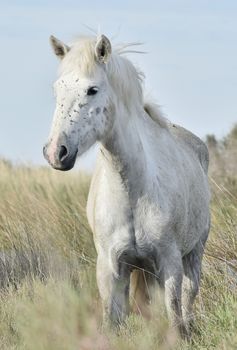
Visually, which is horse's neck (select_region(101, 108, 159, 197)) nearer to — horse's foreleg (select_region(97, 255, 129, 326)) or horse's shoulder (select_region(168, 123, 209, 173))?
horse's foreleg (select_region(97, 255, 129, 326))

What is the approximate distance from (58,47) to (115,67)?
A: 1.37 feet

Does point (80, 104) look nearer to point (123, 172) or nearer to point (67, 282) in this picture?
point (123, 172)

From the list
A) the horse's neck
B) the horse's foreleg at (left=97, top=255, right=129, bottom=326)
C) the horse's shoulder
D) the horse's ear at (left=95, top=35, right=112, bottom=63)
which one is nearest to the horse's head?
the horse's ear at (left=95, top=35, right=112, bottom=63)

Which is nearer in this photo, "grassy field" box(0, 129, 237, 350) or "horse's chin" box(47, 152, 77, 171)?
"grassy field" box(0, 129, 237, 350)

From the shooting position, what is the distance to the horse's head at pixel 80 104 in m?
5.33

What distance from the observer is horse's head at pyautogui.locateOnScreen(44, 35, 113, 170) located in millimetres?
5328

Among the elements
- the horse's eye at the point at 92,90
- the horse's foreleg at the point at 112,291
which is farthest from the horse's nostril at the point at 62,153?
the horse's foreleg at the point at 112,291

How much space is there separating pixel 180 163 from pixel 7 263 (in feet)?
8.50

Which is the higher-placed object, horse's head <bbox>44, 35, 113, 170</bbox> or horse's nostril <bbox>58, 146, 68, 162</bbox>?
horse's head <bbox>44, 35, 113, 170</bbox>

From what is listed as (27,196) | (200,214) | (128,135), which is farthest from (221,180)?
(128,135)

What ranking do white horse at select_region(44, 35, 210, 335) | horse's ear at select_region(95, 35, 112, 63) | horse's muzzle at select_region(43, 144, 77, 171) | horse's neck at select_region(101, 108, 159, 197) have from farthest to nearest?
1. horse's neck at select_region(101, 108, 159, 197)
2. horse's ear at select_region(95, 35, 112, 63)
3. white horse at select_region(44, 35, 210, 335)
4. horse's muzzle at select_region(43, 144, 77, 171)

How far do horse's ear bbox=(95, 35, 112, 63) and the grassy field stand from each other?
1339 mm

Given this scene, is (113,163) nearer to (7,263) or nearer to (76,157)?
(76,157)

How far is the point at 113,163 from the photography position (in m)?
6.05
